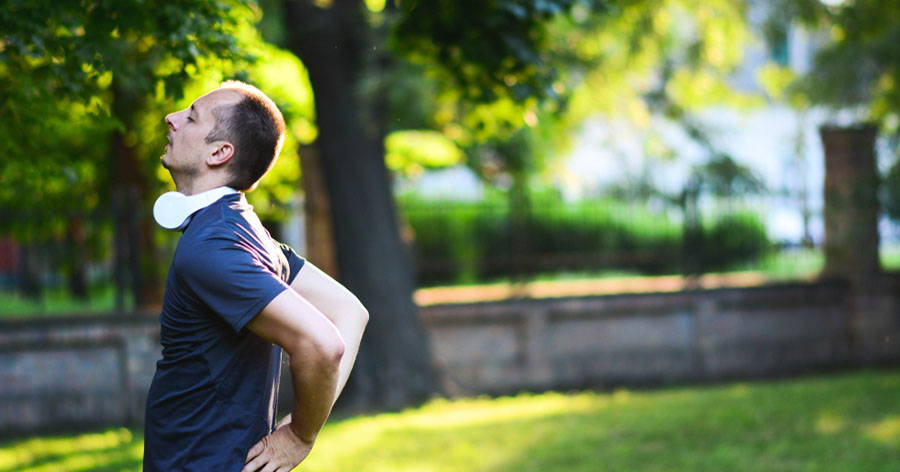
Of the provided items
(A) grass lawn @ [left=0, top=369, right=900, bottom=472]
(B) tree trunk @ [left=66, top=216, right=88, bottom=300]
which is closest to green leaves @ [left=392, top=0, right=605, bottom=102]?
(A) grass lawn @ [left=0, top=369, right=900, bottom=472]

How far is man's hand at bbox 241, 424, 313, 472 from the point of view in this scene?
2.43 m

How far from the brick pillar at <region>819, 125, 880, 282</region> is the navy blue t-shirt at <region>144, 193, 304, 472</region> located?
11091 mm

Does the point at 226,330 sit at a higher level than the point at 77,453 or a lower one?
higher

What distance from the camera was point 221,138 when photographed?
2.43 metres

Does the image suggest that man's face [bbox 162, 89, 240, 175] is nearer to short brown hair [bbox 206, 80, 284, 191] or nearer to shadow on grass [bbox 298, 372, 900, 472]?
short brown hair [bbox 206, 80, 284, 191]

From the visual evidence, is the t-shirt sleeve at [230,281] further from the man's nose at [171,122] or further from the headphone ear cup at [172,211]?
the man's nose at [171,122]

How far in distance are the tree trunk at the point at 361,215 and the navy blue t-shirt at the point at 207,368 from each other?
7569mm

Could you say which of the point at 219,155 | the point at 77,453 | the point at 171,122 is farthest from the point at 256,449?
the point at 77,453

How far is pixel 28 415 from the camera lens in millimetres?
9828

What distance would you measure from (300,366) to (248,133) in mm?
586

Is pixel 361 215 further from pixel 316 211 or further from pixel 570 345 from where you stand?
pixel 570 345

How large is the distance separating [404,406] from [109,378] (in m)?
2.96

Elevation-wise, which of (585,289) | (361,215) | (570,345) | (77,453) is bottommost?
(77,453)

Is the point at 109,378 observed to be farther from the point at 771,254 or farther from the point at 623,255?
the point at 771,254
